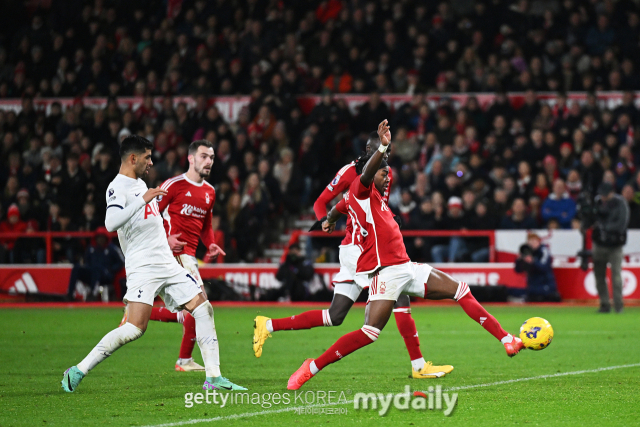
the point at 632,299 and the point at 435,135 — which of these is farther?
the point at 435,135

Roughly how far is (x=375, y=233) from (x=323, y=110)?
13.3 meters

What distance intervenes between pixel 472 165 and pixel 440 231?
1834 mm

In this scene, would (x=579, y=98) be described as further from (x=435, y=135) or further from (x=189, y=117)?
(x=189, y=117)

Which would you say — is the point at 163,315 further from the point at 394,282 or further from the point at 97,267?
the point at 97,267

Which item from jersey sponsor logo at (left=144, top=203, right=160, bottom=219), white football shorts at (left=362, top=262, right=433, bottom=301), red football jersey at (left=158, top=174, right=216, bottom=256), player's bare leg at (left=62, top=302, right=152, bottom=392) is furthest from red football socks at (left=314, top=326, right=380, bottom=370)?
red football jersey at (left=158, top=174, right=216, bottom=256)

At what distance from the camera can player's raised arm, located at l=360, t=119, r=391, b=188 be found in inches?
276

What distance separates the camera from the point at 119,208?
720 centimetres

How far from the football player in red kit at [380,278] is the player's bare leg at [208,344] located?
581mm

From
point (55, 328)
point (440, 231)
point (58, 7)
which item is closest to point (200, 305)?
point (55, 328)

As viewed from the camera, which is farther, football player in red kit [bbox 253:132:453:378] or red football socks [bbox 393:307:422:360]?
red football socks [bbox 393:307:422:360]

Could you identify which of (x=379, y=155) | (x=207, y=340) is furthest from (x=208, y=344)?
(x=379, y=155)

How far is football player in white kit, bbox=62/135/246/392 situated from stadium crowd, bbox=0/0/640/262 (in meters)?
10.9

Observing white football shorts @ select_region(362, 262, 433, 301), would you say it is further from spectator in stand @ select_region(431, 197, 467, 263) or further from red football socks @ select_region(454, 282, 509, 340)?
spectator in stand @ select_region(431, 197, 467, 263)

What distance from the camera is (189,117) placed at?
71.7ft
